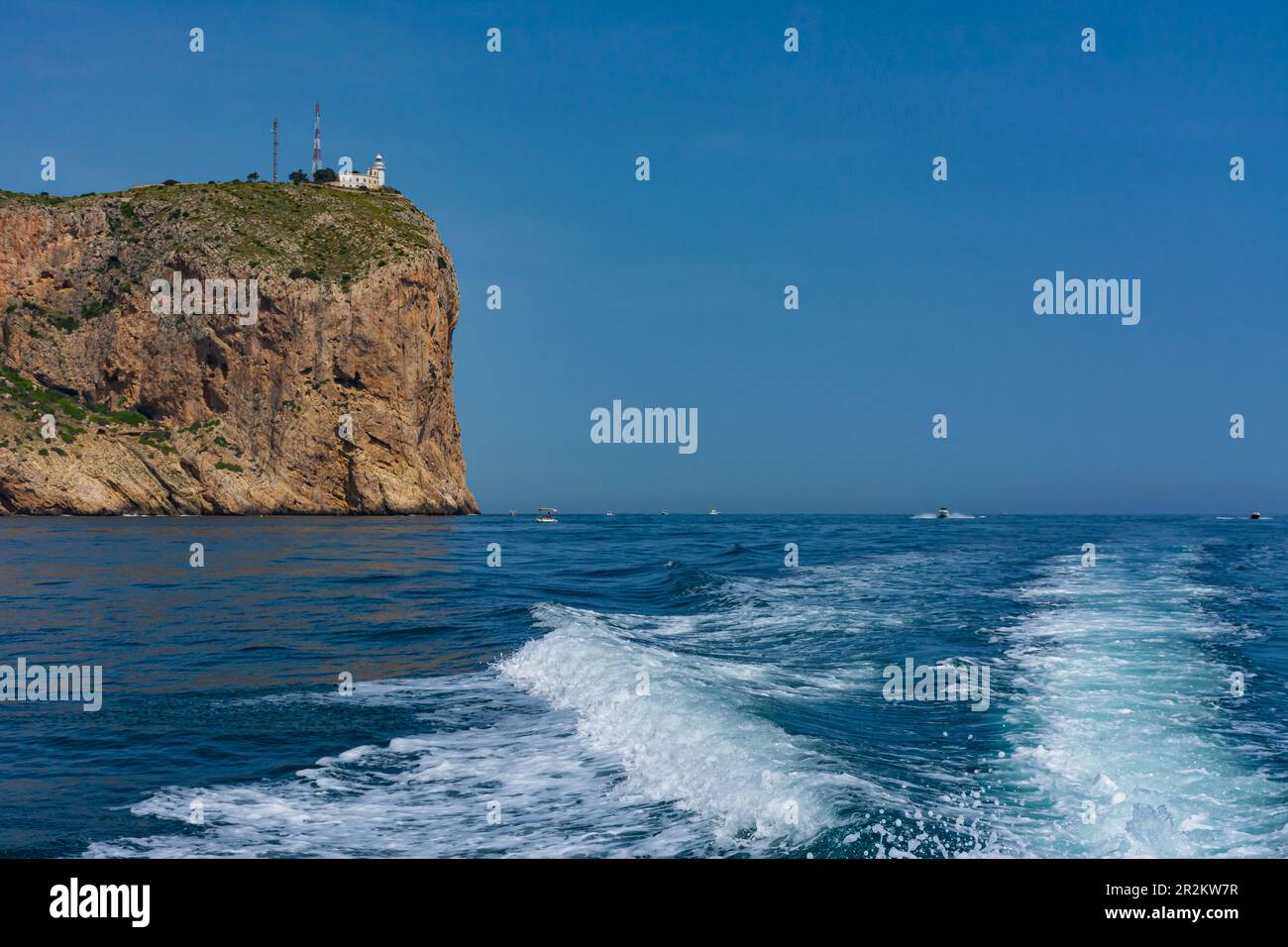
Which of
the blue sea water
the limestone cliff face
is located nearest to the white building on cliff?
the limestone cliff face

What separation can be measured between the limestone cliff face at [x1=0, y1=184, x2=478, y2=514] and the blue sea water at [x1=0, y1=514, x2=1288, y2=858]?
52.9m

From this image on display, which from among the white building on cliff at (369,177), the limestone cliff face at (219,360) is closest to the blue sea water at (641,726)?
the limestone cliff face at (219,360)

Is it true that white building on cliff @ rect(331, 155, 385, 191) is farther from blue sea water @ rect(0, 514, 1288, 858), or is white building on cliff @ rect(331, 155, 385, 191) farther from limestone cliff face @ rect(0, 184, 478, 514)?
blue sea water @ rect(0, 514, 1288, 858)

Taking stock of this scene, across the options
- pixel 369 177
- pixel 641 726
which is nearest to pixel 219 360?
pixel 369 177

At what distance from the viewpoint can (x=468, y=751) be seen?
10.3 meters

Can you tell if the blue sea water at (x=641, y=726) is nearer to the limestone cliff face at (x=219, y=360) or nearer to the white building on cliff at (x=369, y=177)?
the limestone cliff face at (x=219, y=360)

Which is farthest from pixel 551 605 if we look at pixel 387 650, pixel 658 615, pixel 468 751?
pixel 468 751

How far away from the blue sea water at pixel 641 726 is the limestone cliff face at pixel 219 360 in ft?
173

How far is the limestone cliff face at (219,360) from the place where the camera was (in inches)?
2940

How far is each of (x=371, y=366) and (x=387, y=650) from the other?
6970 cm

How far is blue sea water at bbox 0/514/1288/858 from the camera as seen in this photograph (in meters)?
7.47

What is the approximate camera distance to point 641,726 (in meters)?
11.0
